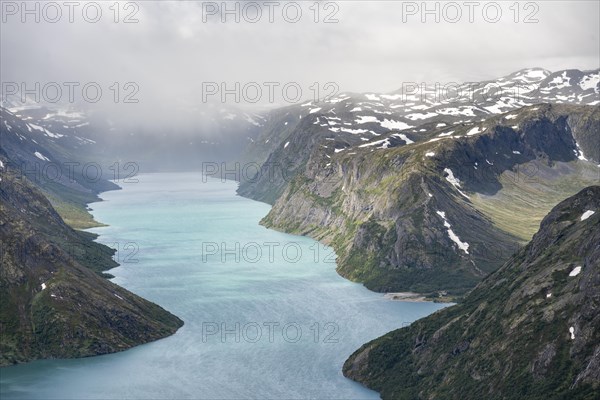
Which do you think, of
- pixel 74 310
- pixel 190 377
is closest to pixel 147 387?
pixel 190 377

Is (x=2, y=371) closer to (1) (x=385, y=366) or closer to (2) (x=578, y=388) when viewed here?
(1) (x=385, y=366)

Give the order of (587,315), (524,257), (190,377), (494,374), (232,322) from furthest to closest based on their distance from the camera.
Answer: (232,322)
(524,257)
(190,377)
(494,374)
(587,315)

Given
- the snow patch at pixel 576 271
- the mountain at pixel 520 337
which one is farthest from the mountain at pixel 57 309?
the snow patch at pixel 576 271

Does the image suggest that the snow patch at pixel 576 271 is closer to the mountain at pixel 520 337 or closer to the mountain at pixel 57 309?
the mountain at pixel 520 337

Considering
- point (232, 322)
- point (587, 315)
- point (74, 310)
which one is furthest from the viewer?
point (232, 322)

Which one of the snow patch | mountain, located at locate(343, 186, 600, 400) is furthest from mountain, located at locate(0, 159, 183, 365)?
the snow patch

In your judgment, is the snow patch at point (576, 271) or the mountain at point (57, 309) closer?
the snow patch at point (576, 271)
